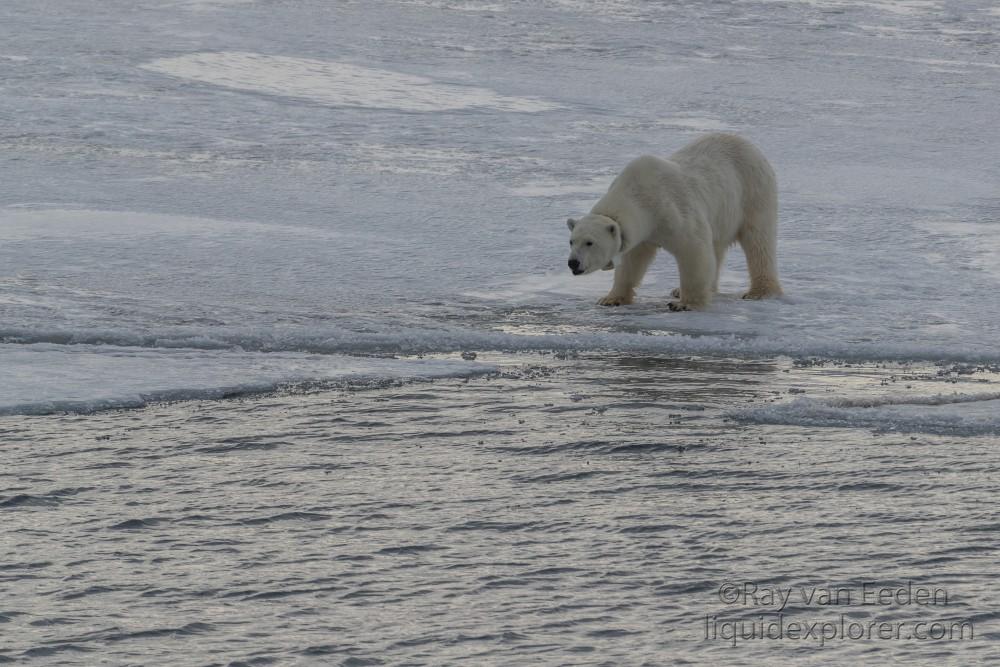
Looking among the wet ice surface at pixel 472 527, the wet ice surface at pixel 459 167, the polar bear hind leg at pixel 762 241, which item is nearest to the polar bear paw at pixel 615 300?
the wet ice surface at pixel 459 167

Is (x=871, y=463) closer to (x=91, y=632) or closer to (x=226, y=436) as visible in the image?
(x=226, y=436)

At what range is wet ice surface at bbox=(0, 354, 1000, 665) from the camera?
3.53m

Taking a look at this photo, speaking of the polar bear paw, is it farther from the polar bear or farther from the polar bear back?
the polar bear back

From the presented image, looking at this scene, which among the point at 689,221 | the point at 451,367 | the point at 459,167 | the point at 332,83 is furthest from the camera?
the point at 332,83

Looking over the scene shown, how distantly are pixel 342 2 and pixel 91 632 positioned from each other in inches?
627

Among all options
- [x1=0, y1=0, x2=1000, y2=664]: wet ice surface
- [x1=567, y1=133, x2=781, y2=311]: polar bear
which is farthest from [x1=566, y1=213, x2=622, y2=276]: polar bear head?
[x1=0, y1=0, x2=1000, y2=664]: wet ice surface

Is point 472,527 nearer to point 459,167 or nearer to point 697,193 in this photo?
point 697,193

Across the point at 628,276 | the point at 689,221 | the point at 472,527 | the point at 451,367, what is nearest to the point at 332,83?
the point at 628,276

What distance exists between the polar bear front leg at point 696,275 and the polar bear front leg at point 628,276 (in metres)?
0.30

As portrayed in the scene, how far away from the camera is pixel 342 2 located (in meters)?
18.6

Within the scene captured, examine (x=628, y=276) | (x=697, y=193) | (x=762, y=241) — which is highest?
(x=697, y=193)

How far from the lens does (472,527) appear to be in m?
4.27

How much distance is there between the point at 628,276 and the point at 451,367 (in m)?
1.98

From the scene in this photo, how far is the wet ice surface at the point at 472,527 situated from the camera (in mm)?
3529
